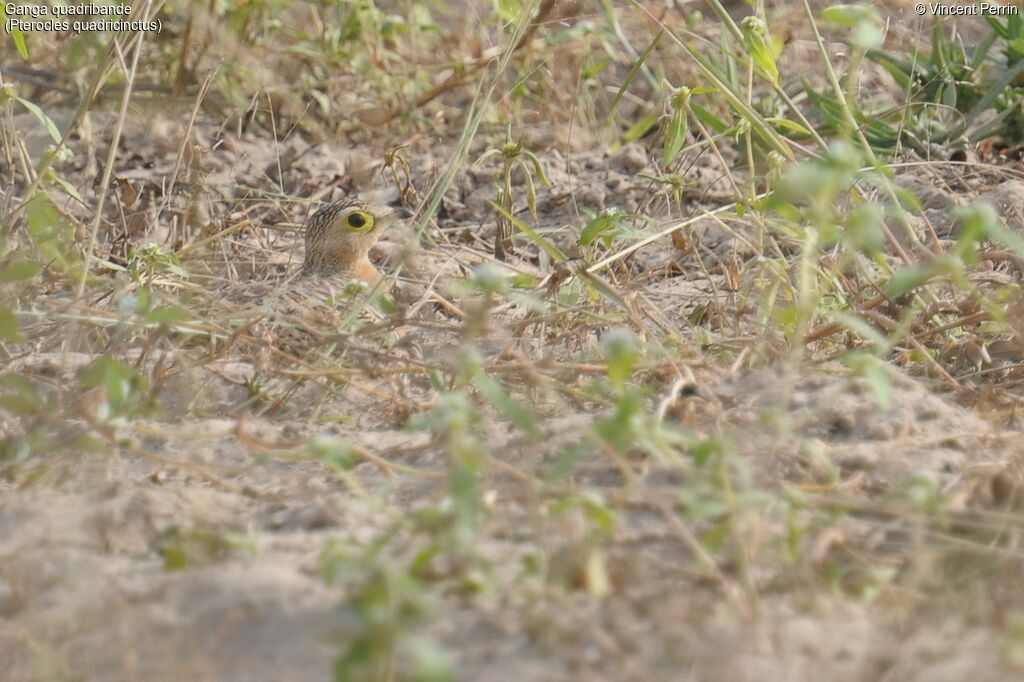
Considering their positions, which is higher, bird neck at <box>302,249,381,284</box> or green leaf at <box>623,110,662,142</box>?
green leaf at <box>623,110,662,142</box>

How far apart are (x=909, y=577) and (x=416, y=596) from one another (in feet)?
2.88

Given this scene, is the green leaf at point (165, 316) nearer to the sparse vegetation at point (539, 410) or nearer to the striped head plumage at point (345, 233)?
the sparse vegetation at point (539, 410)

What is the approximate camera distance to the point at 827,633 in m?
2.25

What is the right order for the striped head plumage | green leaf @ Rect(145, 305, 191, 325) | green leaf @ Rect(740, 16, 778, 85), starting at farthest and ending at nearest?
1. the striped head plumage
2. green leaf @ Rect(740, 16, 778, 85)
3. green leaf @ Rect(145, 305, 191, 325)

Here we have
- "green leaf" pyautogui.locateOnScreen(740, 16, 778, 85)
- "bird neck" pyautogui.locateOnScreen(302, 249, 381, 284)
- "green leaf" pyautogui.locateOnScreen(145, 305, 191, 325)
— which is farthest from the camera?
"bird neck" pyautogui.locateOnScreen(302, 249, 381, 284)

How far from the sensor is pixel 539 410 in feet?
11.0

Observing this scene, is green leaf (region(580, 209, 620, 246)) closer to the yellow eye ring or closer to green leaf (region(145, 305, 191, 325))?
green leaf (region(145, 305, 191, 325))

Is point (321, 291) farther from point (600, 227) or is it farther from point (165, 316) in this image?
point (165, 316)

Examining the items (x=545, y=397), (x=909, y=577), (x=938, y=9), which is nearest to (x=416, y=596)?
(x=909, y=577)

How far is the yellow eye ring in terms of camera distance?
17.7ft

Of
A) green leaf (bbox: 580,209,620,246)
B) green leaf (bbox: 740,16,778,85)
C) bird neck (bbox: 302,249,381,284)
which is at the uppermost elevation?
green leaf (bbox: 740,16,778,85)

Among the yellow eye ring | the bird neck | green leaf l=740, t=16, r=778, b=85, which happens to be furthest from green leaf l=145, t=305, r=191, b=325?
the yellow eye ring

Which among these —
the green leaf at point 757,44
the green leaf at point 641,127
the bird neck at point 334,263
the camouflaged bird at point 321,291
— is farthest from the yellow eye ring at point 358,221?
the green leaf at point 757,44

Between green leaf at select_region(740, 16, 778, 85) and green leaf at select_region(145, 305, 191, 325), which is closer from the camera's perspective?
green leaf at select_region(145, 305, 191, 325)
